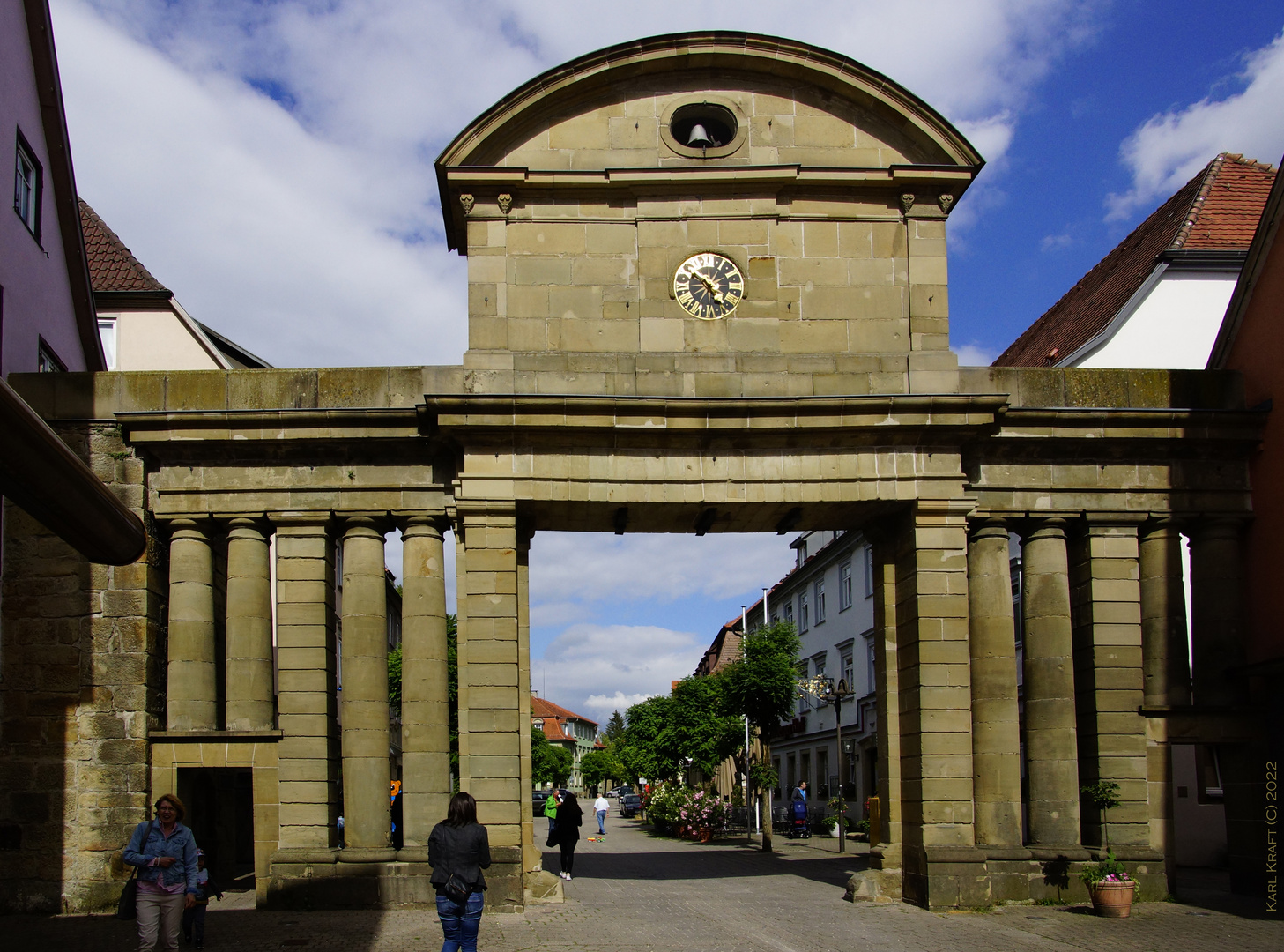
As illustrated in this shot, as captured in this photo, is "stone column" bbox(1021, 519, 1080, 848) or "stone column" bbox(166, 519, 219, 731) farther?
"stone column" bbox(1021, 519, 1080, 848)

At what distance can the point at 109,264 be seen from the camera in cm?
2955

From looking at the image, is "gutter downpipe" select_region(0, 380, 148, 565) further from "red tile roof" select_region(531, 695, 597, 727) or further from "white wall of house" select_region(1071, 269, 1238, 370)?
"red tile roof" select_region(531, 695, 597, 727)

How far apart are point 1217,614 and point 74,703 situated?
15.6m

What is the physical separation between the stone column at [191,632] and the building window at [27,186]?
6.14 meters

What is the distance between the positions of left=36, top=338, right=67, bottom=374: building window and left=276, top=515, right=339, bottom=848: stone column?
5.86m

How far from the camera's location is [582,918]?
14.9 metres

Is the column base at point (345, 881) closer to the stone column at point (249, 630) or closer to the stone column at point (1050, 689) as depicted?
the stone column at point (249, 630)

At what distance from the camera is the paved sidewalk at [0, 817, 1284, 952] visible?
12.9m

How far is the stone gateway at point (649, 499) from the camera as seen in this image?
52.6ft

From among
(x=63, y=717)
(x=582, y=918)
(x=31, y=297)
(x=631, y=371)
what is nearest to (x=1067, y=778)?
(x=582, y=918)

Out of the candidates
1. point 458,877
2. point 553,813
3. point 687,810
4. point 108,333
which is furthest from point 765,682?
point 458,877

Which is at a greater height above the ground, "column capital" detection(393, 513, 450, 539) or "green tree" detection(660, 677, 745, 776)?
"column capital" detection(393, 513, 450, 539)

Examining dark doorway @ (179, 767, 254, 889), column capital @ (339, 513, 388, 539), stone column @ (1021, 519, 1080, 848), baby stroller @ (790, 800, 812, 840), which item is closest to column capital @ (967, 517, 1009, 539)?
stone column @ (1021, 519, 1080, 848)

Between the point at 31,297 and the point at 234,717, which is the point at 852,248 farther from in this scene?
the point at 31,297
